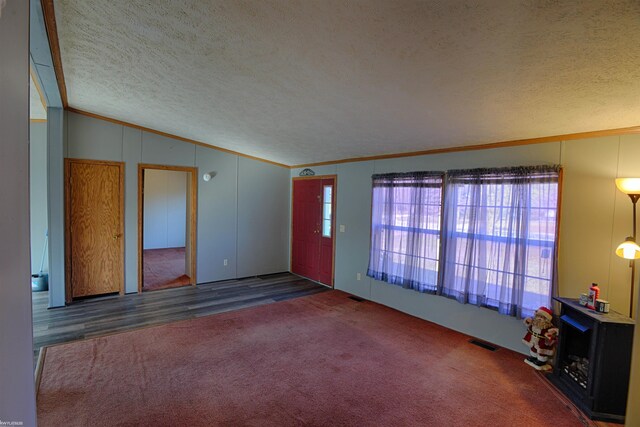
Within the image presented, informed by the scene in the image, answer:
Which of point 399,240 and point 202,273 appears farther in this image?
point 202,273

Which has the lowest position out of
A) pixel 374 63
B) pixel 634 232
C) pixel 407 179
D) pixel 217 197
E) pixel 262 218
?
pixel 262 218

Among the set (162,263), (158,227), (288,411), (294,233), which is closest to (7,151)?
(288,411)

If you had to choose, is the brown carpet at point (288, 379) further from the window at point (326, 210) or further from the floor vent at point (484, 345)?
the window at point (326, 210)

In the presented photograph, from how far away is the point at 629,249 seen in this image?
2.41m

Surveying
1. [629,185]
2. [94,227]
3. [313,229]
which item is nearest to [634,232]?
[629,185]

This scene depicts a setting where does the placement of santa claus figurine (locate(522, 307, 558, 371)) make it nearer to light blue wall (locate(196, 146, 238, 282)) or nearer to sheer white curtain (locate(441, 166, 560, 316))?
sheer white curtain (locate(441, 166, 560, 316))

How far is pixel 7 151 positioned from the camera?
3.06ft

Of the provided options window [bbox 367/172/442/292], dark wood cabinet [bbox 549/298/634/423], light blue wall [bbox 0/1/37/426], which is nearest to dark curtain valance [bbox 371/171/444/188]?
window [bbox 367/172/442/292]

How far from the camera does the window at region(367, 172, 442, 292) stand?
3980mm

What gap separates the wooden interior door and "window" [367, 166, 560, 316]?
12.7 ft

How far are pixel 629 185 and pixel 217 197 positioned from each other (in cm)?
536

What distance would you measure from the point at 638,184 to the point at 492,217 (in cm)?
117

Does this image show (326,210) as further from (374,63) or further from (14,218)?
(14,218)

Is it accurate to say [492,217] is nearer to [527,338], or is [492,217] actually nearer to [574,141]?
[574,141]
